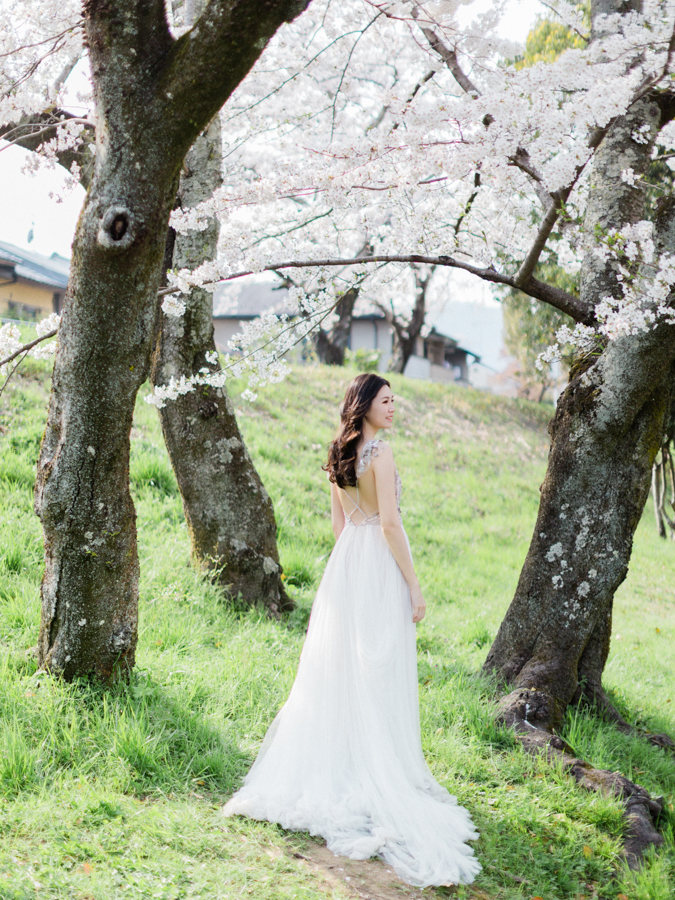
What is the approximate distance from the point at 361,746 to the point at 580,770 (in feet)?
4.46

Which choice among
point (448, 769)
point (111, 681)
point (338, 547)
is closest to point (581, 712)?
point (448, 769)

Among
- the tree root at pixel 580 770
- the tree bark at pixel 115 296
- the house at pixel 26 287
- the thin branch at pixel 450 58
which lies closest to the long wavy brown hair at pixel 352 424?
the tree bark at pixel 115 296

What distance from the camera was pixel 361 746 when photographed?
Answer: 3547 millimetres

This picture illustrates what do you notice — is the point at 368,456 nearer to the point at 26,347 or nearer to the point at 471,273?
the point at 471,273

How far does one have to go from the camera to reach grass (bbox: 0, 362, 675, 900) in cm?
278

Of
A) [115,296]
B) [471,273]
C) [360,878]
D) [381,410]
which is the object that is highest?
[471,273]

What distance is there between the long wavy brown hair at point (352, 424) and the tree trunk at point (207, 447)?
2134 millimetres

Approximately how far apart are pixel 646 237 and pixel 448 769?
348cm

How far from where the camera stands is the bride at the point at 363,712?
3166 millimetres

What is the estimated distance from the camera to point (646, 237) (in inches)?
169

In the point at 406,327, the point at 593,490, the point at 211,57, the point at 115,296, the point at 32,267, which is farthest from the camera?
the point at 32,267

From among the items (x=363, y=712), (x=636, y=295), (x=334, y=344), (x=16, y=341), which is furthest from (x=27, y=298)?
(x=363, y=712)

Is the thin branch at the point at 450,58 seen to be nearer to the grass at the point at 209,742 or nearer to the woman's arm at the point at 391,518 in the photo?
the woman's arm at the point at 391,518

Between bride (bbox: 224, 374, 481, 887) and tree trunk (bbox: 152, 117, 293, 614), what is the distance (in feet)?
6.22
